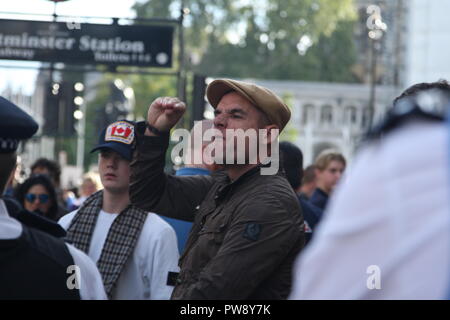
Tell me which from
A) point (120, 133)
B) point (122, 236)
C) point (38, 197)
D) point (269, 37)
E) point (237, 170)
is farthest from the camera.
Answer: point (269, 37)

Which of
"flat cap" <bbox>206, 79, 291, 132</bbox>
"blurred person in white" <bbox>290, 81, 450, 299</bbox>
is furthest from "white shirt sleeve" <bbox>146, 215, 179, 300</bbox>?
"blurred person in white" <bbox>290, 81, 450, 299</bbox>

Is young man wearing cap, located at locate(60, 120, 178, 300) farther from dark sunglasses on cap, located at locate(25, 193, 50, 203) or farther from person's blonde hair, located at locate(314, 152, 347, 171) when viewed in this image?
person's blonde hair, located at locate(314, 152, 347, 171)

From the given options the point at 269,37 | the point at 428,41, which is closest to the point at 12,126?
the point at 428,41

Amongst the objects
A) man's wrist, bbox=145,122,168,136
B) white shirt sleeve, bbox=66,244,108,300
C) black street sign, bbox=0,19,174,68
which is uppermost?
black street sign, bbox=0,19,174,68

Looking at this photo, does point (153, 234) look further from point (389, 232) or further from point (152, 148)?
point (389, 232)

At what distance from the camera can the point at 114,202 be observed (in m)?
5.41

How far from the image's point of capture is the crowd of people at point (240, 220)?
5.00ft

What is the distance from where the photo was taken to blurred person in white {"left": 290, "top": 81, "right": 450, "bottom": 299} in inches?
59.4

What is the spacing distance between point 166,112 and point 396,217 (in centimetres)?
283

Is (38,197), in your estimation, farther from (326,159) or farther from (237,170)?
(237,170)

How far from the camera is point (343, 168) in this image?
28.6ft

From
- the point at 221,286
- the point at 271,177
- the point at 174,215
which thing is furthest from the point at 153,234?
the point at 221,286

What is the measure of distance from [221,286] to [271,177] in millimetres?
636

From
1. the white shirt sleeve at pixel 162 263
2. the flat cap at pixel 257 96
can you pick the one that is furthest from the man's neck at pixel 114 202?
the flat cap at pixel 257 96
